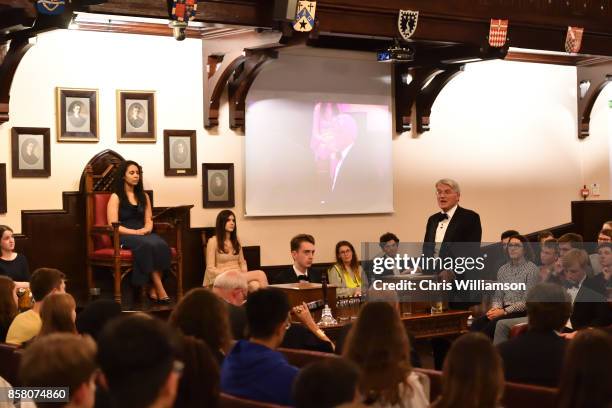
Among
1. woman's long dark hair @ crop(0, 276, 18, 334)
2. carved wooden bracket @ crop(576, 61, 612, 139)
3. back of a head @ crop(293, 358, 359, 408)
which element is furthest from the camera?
carved wooden bracket @ crop(576, 61, 612, 139)

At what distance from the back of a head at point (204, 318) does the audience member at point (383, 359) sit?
0.56m

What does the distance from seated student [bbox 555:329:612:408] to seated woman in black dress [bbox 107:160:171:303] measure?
5.80 meters

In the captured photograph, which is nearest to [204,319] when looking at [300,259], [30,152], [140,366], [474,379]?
[474,379]

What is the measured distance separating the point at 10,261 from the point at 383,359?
5046 mm

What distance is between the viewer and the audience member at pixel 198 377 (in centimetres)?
306

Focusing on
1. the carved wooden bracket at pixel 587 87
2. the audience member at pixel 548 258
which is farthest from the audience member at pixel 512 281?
the carved wooden bracket at pixel 587 87

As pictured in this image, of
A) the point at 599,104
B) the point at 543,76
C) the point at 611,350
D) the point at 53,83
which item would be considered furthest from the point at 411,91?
the point at 611,350

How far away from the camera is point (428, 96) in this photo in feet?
37.3

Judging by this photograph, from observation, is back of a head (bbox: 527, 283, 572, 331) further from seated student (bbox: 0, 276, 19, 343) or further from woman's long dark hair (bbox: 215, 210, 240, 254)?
woman's long dark hair (bbox: 215, 210, 240, 254)

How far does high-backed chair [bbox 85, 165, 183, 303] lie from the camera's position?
8.59 metres

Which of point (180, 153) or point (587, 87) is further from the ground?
point (587, 87)

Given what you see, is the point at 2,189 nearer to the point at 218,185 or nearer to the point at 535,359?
the point at 218,185

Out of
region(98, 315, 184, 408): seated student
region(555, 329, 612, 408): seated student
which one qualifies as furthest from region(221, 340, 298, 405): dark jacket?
region(98, 315, 184, 408): seated student

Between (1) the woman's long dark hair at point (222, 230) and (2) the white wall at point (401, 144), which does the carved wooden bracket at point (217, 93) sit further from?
(1) the woman's long dark hair at point (222, 230)
